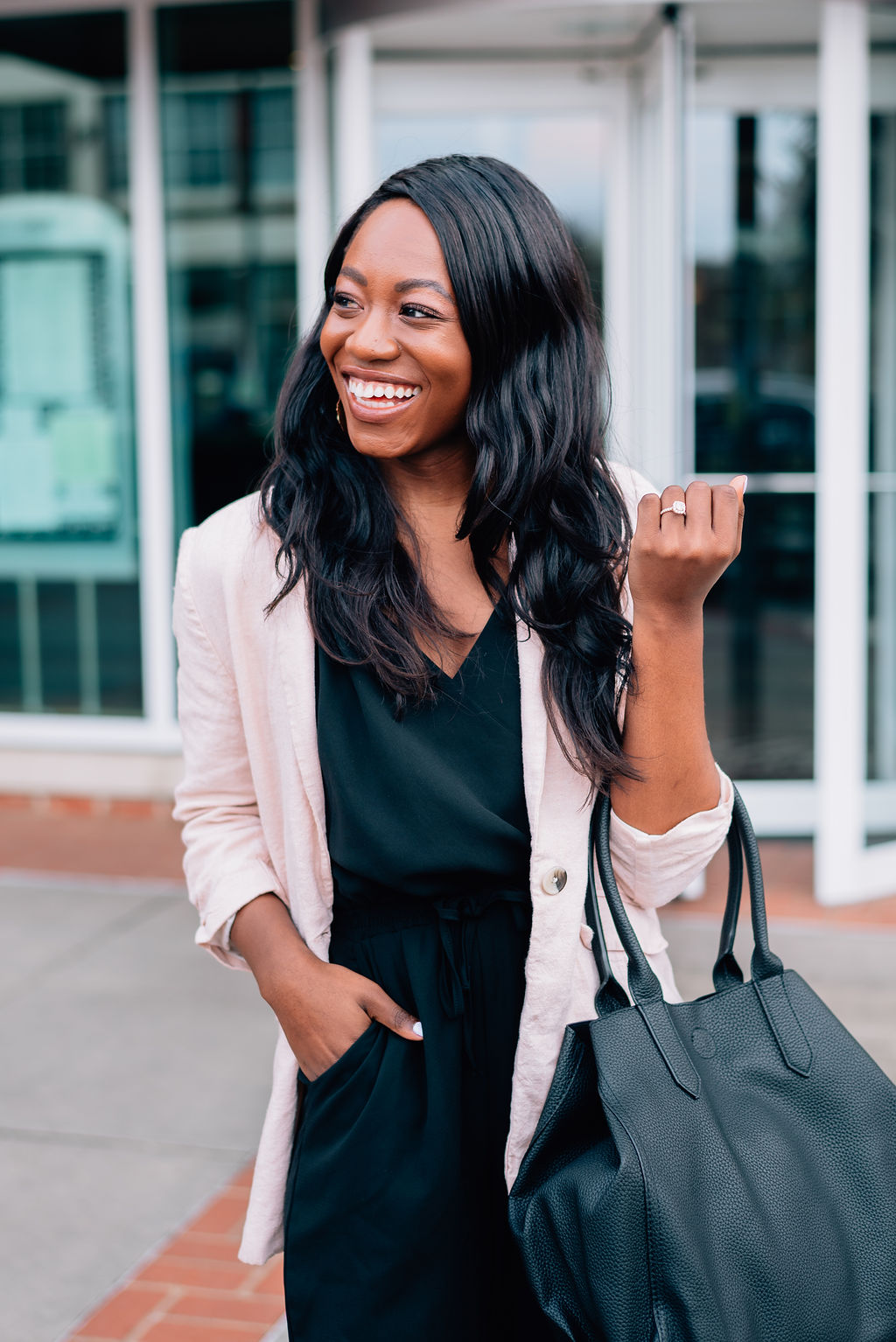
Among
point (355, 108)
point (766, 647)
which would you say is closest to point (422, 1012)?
point (355, 108)

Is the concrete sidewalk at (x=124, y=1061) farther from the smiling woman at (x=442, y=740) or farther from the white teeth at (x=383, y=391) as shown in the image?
the white teeth at (x=383, y=391)

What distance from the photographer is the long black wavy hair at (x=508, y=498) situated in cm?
159

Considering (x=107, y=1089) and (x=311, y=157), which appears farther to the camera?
(x=311, y=157)

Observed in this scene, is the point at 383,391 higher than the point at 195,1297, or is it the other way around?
the point at 383,391

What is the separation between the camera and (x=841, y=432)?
4.81m

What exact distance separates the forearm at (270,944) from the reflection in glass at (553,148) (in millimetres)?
4372

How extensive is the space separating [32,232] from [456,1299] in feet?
18.7

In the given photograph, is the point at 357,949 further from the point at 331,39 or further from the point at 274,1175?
the point at 331,39

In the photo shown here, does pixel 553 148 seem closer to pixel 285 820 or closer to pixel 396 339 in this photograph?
pixel 396 339

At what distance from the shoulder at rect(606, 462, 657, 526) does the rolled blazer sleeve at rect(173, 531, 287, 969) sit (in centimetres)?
53

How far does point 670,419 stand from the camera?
4844 millimetres

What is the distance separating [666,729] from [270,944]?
0.54 meters

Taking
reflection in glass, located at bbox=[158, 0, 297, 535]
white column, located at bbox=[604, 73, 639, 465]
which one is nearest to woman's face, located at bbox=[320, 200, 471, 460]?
white column, located at bbox=[604, 73, 639, 465]

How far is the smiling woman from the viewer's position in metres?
1.59
